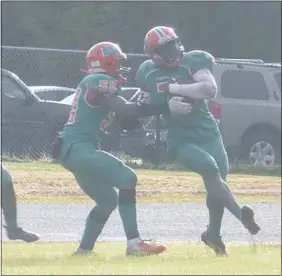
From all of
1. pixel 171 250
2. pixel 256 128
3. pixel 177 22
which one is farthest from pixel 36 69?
pixel 171 250

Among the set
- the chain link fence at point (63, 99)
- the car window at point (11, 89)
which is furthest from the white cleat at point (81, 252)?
the car window at point (11, 89)

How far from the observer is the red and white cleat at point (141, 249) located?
7613 millimetres

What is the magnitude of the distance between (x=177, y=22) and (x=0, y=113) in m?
8.96

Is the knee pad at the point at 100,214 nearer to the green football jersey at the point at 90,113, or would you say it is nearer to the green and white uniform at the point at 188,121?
the green football jersey at the point at 90,113

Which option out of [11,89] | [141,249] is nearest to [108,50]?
[141,249]

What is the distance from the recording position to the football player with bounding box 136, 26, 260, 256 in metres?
7.68

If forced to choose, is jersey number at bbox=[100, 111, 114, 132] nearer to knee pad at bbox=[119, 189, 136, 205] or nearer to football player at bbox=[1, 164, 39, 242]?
knee pad at bbox=[119, 189, 136, 205]

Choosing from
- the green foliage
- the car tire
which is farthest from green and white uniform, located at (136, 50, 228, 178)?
the green foliage

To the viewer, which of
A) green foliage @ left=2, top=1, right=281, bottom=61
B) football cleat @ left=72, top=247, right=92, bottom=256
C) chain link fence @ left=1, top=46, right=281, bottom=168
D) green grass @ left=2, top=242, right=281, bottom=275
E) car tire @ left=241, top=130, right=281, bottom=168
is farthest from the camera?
green foliage @ left=2, top=1, right=281, bottom=61

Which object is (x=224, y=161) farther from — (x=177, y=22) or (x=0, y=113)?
(x=177, y=22)

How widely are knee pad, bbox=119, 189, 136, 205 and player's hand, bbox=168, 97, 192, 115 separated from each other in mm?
627

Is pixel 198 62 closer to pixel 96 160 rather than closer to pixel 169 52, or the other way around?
pixel 169 52

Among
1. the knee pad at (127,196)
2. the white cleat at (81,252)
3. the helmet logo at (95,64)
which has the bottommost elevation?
the white cleat at (81,252)

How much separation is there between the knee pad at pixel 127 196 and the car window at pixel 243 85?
5507 millimetres
